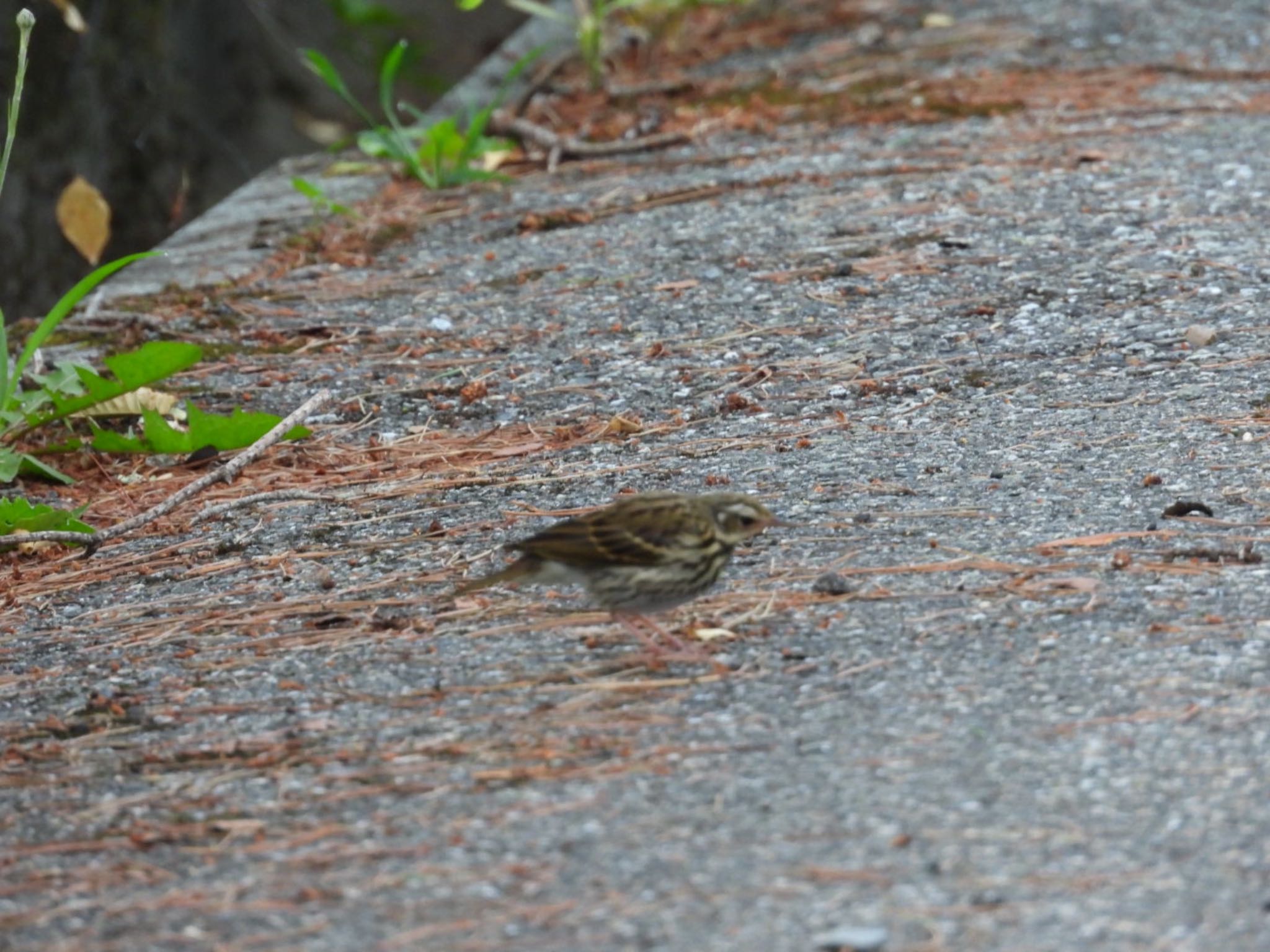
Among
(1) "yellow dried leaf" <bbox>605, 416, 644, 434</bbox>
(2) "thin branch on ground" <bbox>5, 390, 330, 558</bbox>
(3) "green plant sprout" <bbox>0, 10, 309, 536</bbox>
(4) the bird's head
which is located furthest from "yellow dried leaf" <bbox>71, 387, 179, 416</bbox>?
(4) the bird's head

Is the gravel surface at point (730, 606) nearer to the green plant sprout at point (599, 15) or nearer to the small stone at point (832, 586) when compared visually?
the small stone at point (832, 586)

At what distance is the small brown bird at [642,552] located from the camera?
143 inches

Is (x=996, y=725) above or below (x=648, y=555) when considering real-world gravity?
below

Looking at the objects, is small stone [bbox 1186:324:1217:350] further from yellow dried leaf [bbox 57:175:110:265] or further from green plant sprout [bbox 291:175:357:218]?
yellow dried leaf [bbox 57:175:110:265]

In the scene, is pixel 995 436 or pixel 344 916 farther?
pixel 995 436

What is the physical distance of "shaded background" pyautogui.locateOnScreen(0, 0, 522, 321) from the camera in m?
7.88

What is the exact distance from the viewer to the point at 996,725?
10.2 ft

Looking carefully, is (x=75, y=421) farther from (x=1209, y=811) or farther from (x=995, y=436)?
(x=1209, y=811)

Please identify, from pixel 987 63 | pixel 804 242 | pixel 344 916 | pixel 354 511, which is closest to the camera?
pixel 344 916

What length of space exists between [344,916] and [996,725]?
4.19ft

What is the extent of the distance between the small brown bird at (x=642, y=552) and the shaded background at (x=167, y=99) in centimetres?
496

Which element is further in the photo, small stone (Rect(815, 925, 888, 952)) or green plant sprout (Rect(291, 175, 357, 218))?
green plant sprout (Rect(291, 175, 357, 218))

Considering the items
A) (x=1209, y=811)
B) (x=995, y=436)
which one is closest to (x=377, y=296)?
(x=995, y=436)

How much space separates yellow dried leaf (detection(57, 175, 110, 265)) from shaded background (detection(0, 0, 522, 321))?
0.86m
